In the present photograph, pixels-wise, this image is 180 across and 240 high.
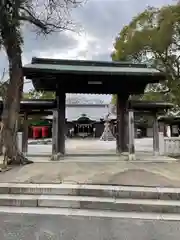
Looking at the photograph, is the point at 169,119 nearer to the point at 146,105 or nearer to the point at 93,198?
the point at 146,105

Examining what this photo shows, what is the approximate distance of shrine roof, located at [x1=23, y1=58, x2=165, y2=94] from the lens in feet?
35.3

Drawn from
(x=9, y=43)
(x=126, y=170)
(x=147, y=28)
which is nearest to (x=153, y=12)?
(x=147, y=28)

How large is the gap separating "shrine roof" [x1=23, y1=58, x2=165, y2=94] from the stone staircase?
533 centimetres

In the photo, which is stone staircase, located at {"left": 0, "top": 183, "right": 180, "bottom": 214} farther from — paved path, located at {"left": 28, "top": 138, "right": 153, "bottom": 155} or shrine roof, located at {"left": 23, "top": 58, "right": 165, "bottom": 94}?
paved path, located at {"left": 28, "top": 138, "right": 153, "bottom": 155}

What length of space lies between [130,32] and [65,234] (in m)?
15.5

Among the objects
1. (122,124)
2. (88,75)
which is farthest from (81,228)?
(122,124)

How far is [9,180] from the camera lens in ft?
23.0

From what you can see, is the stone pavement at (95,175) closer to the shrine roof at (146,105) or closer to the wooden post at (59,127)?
the wooden post at (59,127)

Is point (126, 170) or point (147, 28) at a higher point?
point (147, 28)

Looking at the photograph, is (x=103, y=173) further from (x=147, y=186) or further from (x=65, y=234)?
(x=65, y=234)

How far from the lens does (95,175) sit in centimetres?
763

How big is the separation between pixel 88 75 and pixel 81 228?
7293 mm

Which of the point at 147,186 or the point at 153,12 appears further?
the point at 153,12

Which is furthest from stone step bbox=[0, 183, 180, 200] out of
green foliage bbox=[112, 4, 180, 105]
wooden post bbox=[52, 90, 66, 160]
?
green foliage bbox=[112, 4, 180, 105]
